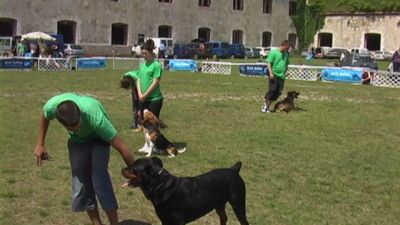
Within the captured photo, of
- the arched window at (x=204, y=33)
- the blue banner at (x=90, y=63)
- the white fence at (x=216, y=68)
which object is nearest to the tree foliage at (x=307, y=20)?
the arched window at (x=204, y=33)

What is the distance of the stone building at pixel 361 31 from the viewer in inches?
2414

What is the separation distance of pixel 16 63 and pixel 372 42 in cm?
4546

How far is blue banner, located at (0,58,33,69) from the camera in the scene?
1131 inches

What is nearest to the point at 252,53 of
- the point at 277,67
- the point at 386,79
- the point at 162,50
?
the point at 162,50

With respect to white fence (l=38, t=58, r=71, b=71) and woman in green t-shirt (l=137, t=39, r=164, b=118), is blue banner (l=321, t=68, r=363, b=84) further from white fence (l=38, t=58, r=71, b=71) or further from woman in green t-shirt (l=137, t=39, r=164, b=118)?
woman in green t-shirt (l=137, t=39, r=164, b=118)

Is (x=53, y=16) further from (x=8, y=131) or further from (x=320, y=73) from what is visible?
(x=8, y=131)

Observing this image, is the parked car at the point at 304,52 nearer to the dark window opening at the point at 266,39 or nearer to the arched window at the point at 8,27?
the dark window opening at the point at 266,39

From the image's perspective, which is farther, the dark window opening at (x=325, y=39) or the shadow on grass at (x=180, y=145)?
the dark window opening at (x=325, y=39)

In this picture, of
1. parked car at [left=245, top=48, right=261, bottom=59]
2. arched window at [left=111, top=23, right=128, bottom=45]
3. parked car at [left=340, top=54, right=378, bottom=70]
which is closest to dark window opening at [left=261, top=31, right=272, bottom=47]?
parked car at [left=245, top=48, right=261, bottom=59]

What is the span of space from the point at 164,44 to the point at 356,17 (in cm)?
2481

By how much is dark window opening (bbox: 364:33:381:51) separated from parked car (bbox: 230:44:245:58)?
15.9 metres

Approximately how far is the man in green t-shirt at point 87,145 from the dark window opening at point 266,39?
199 feet

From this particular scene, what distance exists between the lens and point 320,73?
29.9 meters

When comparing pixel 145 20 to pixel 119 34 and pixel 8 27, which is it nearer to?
pixel 119 34
